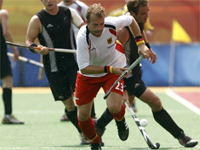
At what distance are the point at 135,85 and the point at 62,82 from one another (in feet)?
2.78

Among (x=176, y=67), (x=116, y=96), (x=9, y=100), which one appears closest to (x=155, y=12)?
(x=176, y=67)

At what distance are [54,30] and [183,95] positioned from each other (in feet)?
19.4

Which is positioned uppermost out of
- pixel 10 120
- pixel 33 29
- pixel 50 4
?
pixel 50 4

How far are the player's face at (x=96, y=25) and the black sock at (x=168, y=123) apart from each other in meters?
1.23

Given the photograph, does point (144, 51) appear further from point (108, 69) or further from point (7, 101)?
point (7, 101)

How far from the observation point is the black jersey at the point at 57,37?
6117 mm

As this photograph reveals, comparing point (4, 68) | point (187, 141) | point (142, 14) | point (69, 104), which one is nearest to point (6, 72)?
point (4, 68)

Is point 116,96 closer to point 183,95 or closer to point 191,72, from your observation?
point 183,95

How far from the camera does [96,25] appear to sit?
4.88 metres

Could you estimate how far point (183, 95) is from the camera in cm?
1155

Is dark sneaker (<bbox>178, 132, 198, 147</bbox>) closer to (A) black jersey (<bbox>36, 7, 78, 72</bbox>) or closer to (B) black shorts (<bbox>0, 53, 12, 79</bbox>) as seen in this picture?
(A) black jersey (<bbox>36, 7, 78, 72</bbox>)

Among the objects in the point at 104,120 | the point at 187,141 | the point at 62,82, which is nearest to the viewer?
the point at 187,141

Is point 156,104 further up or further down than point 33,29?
further down

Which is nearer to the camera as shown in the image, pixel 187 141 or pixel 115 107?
pixel 115 107
